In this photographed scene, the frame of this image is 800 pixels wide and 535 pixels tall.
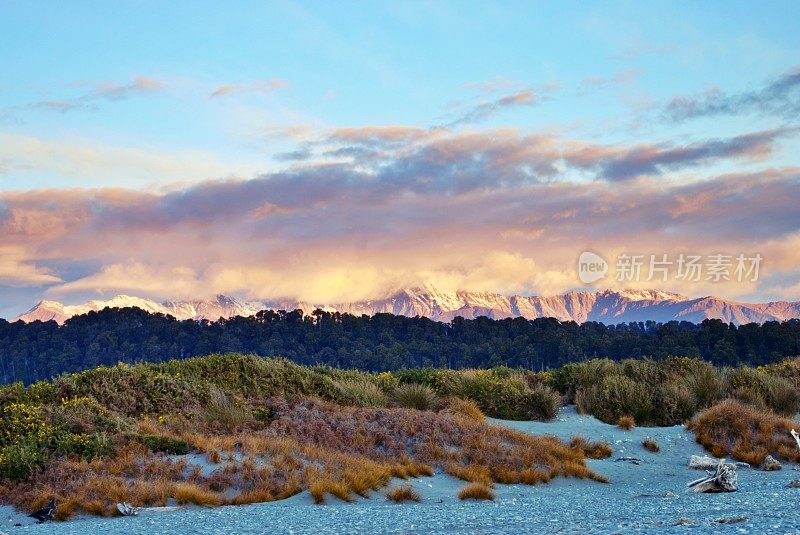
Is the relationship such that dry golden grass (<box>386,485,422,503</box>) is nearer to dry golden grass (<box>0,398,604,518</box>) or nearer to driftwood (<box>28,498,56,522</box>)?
dry golden grass (<box>0,398,604,518</box>)

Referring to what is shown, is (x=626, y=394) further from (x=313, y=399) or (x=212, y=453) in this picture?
(x=212, y=453)

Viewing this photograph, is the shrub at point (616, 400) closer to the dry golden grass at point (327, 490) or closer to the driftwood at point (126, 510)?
the dry golden grass at point (327, 490)

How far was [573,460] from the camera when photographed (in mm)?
17969

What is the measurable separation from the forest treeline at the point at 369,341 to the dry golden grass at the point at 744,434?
2290 inches

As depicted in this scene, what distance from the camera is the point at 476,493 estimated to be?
14562 millimetres

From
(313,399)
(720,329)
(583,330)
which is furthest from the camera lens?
(583,330)

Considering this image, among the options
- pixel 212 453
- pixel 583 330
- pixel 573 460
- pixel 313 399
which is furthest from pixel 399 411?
pixel 583 330

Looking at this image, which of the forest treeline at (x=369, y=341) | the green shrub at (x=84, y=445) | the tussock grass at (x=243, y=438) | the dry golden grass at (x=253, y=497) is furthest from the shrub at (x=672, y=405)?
the forest treeline at (x=369, y=341)

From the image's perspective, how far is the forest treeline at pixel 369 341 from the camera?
8219 centimetres

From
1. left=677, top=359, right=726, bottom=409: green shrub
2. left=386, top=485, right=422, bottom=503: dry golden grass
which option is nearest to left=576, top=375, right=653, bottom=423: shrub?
left=677, top=359, right=726, bottom=409: green shrub

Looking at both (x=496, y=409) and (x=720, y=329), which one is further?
(x=720, y=329)

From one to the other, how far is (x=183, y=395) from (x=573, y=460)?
10463mm

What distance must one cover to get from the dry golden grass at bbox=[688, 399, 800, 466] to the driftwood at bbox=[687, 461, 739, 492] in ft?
17.6

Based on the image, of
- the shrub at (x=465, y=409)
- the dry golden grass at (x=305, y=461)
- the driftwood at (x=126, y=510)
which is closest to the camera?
the driftwood at (x=126, y=510)
